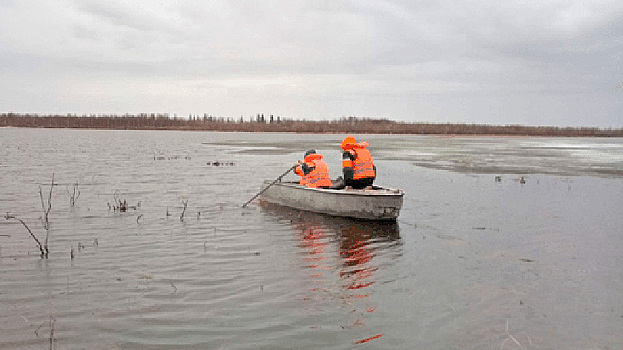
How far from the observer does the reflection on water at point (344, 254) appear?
7.06 m

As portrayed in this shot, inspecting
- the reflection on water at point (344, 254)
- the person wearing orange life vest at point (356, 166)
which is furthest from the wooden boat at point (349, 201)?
the person wearing orange life vest at point (356, 166)

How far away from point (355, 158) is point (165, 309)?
25.7ft

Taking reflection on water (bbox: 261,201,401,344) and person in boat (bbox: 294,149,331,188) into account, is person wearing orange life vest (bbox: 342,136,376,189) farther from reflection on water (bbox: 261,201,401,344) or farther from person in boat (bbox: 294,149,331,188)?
reflection on water (bbox: 261,201,401,344)

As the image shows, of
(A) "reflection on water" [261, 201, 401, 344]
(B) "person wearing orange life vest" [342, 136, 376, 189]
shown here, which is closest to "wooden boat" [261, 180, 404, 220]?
(A) "reflection on water" [261, 201, 401, 344]

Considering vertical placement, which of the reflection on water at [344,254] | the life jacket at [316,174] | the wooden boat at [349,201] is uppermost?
the life jacket at [316,174]

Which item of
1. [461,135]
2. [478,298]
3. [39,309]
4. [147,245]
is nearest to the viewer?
[39,309]

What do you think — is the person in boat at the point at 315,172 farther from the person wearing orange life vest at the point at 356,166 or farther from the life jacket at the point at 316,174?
the person wearing orange life vest at the point at 356,166

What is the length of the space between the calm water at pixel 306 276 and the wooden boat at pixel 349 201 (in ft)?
1.04

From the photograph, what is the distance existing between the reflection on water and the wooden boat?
21cm

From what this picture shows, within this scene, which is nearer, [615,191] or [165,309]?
[165,309]

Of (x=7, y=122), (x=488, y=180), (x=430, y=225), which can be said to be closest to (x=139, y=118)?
(x=7, y=122)

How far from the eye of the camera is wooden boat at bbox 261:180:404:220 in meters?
12.2

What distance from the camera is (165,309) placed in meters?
6.43

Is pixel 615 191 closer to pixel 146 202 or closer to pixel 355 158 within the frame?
pixel 355 158
